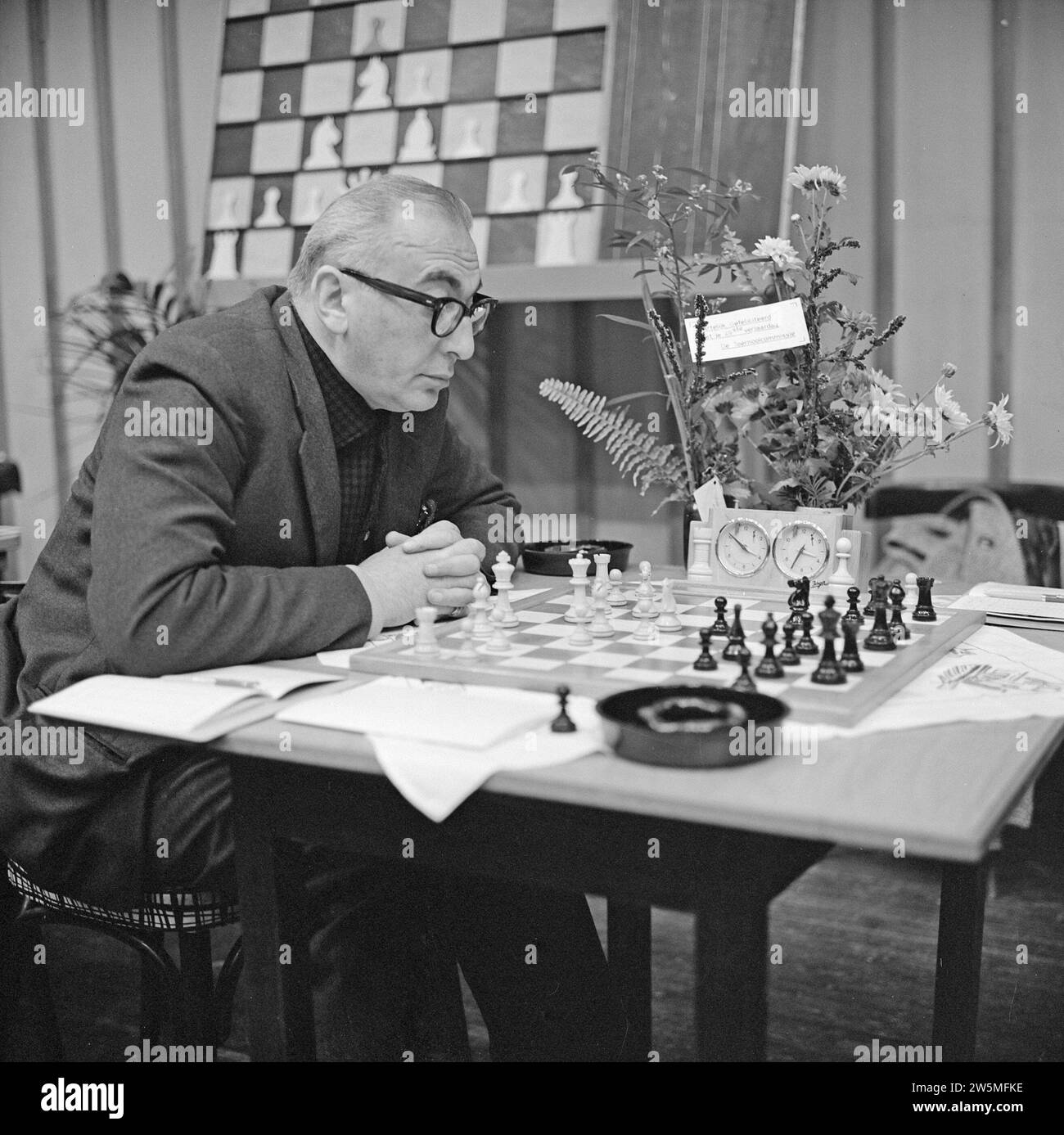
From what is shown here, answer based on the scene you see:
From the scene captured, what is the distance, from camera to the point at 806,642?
149cm

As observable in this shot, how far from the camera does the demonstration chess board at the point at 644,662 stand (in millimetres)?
1312

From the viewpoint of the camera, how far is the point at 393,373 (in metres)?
1.87

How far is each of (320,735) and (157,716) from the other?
20 cm

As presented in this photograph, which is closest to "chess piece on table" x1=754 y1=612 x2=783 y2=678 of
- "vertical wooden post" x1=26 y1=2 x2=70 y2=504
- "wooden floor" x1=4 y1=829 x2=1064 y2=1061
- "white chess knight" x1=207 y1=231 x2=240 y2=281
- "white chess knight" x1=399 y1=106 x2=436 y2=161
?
"wooden floor" x1=4 y1=829 x2=1064 y2=1061

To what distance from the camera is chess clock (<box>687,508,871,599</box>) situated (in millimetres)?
1925

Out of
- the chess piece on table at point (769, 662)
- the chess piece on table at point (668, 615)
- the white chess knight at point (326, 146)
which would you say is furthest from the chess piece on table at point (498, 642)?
the white chess knight at point (326, 146)

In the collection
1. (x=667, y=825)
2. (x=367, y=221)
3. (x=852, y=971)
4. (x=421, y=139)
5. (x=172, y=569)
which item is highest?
(x=421, y=139)

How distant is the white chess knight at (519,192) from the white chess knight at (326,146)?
71 centimetres

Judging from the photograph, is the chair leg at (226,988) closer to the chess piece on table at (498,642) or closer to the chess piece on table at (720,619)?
the chess piece on table at (498,642)

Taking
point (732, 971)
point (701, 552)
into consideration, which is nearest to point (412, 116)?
point (701, 552)

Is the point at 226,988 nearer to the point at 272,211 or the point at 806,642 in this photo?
the point at 806,642

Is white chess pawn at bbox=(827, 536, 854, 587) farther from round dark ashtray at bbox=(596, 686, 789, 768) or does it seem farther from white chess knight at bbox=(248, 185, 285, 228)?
white chess knight at bbox=(248, 185, 285, 228)

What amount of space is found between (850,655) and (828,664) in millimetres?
68
